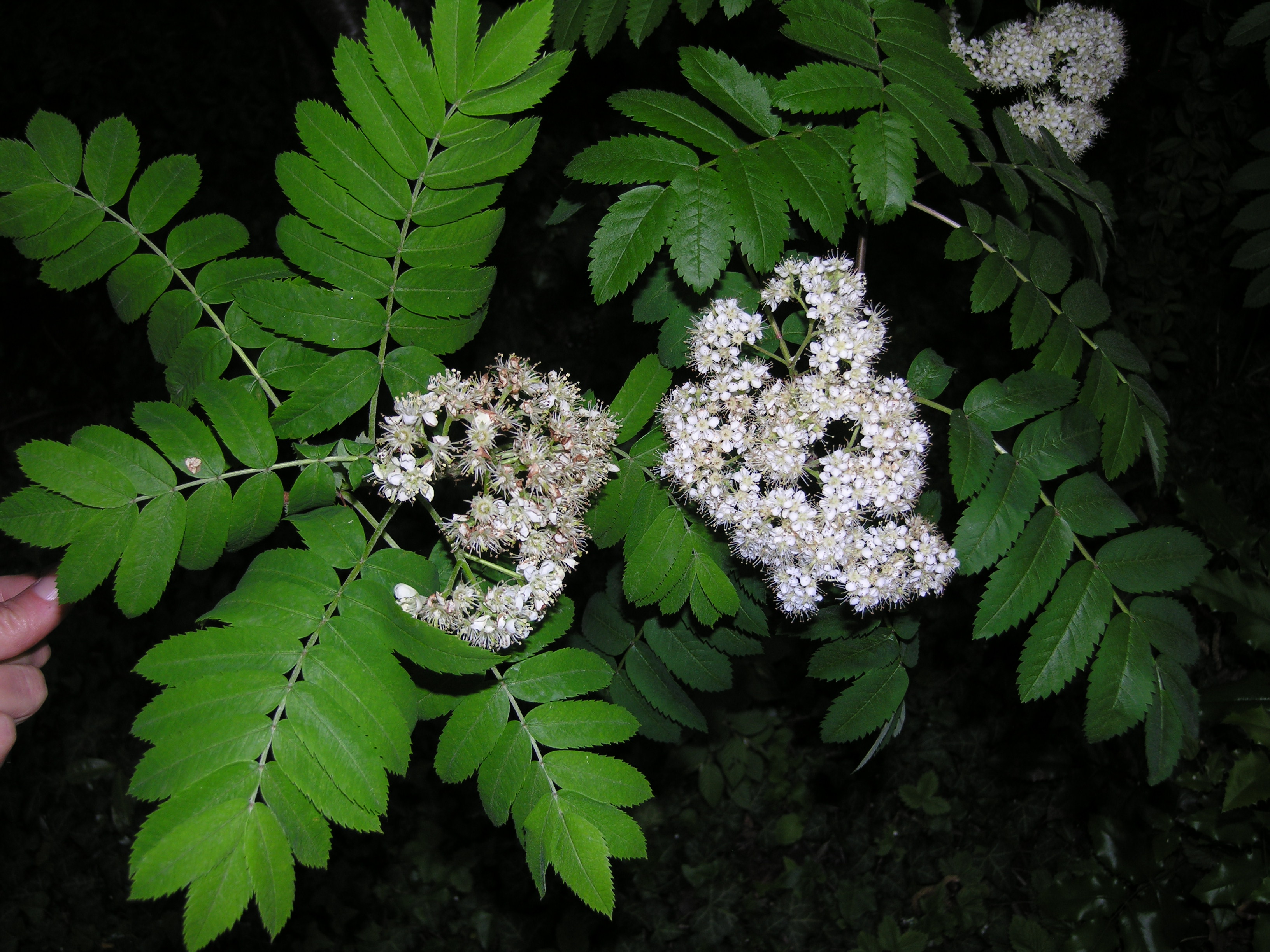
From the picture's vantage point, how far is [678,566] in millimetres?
2225

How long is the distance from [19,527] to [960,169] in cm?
235

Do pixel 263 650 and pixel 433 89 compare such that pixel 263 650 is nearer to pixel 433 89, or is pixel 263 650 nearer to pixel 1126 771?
pixel 433 89

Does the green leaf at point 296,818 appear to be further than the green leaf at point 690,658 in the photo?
No

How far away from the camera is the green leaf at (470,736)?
6.58 feet

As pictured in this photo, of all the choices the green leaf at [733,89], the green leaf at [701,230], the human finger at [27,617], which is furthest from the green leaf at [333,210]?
the human finger at [27,617]

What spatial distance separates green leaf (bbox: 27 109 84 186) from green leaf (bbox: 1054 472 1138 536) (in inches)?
115

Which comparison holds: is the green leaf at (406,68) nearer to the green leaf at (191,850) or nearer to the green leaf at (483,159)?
the green leaf at (483,159)

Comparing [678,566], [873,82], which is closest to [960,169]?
[873,82]

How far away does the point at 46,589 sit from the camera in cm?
219

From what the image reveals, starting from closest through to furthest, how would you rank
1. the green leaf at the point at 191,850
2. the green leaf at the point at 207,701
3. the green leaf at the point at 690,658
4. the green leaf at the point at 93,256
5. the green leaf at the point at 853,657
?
the green leaf at the point at 191,850, the green leaf at the point at 207,701, the green leaf at the point at 93,256, the green leaf at the point at 853,657, the green leaf at the point at 690,658

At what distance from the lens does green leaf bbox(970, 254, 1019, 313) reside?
7.17 ft

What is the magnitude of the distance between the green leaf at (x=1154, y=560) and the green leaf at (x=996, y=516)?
25 centimetres

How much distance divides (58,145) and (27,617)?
1334 mm

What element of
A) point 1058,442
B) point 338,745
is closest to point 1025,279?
point 1058,442
